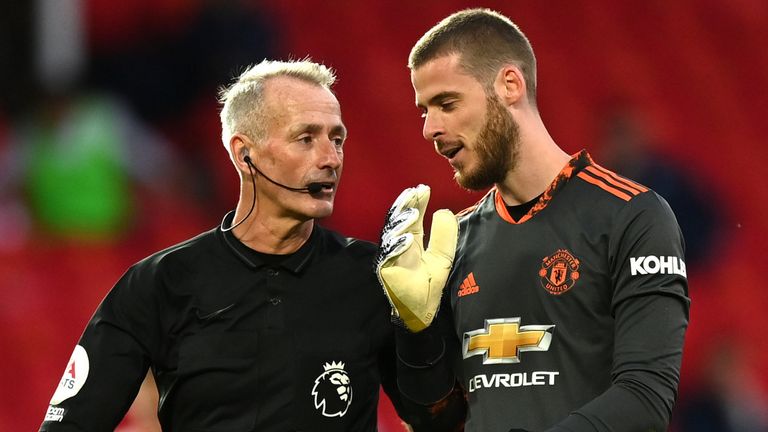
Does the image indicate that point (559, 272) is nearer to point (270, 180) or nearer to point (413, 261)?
point (413, 261)

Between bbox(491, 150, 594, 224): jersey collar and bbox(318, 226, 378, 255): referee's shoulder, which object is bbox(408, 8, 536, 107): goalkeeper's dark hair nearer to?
bbox(491, 150, 594, 224): jersey collar

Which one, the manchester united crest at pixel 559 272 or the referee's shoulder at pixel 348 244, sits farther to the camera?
the referee's shoulder at pixel 348 244

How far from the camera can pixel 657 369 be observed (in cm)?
259

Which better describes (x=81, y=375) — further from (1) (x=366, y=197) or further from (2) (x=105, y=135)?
(1) (x=366, y=197)

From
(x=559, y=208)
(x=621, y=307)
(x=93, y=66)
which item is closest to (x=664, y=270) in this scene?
(x=621, y=307)

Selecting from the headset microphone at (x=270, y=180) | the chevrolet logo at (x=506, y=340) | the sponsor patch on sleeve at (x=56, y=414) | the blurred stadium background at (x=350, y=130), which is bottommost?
the sponsor patch on sleeve at (x=56, y=414)

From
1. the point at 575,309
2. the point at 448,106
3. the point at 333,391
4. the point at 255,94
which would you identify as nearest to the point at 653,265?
the point at 575,309

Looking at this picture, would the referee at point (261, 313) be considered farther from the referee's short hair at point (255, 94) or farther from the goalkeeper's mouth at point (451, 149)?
the goalkeeper's mouth at point (451, 149)

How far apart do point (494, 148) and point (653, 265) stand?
1.74ft

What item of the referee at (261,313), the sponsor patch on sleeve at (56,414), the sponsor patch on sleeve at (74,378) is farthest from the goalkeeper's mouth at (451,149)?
the sponsor patch on sleeve at (56,414)

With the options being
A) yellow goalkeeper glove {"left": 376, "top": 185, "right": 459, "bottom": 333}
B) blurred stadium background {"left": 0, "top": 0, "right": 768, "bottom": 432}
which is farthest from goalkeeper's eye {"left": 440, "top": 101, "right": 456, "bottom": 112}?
blurred stadium background {"left": 0, "top": 0, "right": 768, "bottom": 432}

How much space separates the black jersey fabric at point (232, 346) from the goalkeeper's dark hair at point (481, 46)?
24.4 inches

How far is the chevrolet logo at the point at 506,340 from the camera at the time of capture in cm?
284

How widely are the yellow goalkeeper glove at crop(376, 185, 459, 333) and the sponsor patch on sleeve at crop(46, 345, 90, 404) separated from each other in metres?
0.75
